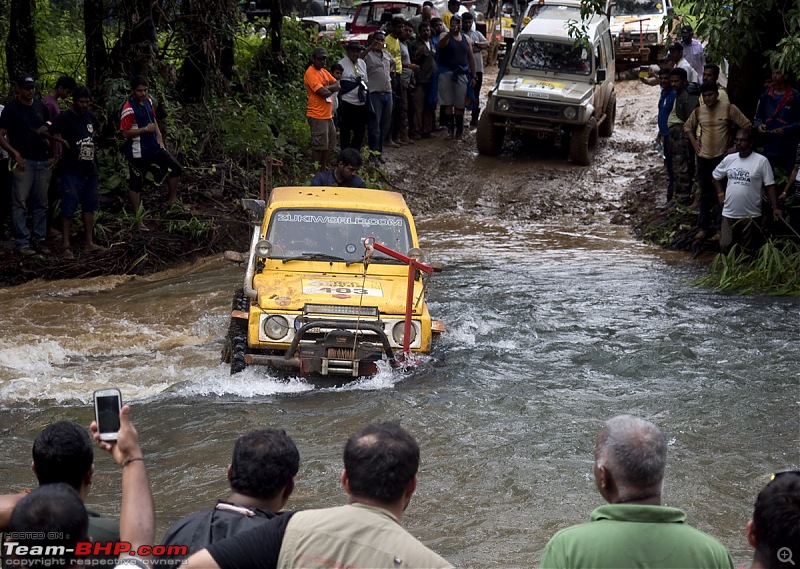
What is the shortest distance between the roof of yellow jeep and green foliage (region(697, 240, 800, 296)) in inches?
167

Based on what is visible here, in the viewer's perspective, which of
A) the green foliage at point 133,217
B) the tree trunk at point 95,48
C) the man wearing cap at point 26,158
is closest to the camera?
the man wearing cap at point 26,158

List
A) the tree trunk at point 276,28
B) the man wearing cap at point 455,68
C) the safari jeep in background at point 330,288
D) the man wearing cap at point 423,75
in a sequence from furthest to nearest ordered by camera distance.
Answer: the tree trunk at point 276,28 → the man wearing cap at point 423,75 → the man wearing cap at point 455,68 → the safari jeep in background at point 330,288

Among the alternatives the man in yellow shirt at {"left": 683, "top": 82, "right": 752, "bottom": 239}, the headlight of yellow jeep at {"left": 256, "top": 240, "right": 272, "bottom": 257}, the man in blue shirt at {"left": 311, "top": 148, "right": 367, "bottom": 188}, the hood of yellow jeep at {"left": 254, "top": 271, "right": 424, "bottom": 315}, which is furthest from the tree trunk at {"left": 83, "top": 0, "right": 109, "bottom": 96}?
the man in yellow shirt at {"left": 683, "top": 82, "right": 752, "bottom": 239}

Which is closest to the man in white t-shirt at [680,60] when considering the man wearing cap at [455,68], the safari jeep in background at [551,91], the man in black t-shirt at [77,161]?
the safari jeep in background at [551,91]

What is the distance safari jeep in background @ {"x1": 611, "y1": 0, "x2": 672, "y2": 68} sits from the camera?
24.1 m

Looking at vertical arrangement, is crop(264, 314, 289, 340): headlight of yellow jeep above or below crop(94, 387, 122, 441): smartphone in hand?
below

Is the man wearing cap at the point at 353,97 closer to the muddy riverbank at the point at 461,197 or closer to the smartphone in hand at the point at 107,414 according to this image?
the muddy riverbank at the point at 461,197

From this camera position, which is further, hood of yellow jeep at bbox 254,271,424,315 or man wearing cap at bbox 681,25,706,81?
man wearing cap at bbox 681,25,706,81

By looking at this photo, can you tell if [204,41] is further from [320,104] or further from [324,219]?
[324,219]

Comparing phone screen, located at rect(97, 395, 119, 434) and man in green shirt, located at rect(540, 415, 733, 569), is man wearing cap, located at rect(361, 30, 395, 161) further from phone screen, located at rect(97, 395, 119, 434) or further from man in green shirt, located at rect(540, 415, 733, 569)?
man in green shirt, located at rect(540, 415, 733, 569)

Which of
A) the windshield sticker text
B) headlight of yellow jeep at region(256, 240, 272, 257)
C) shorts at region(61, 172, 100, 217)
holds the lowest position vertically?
shorts at region(61, 172, 100, 217)

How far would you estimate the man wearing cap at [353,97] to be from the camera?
16078mm

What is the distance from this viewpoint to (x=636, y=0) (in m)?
25.1

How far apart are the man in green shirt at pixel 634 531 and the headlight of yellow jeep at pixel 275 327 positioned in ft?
18.7
